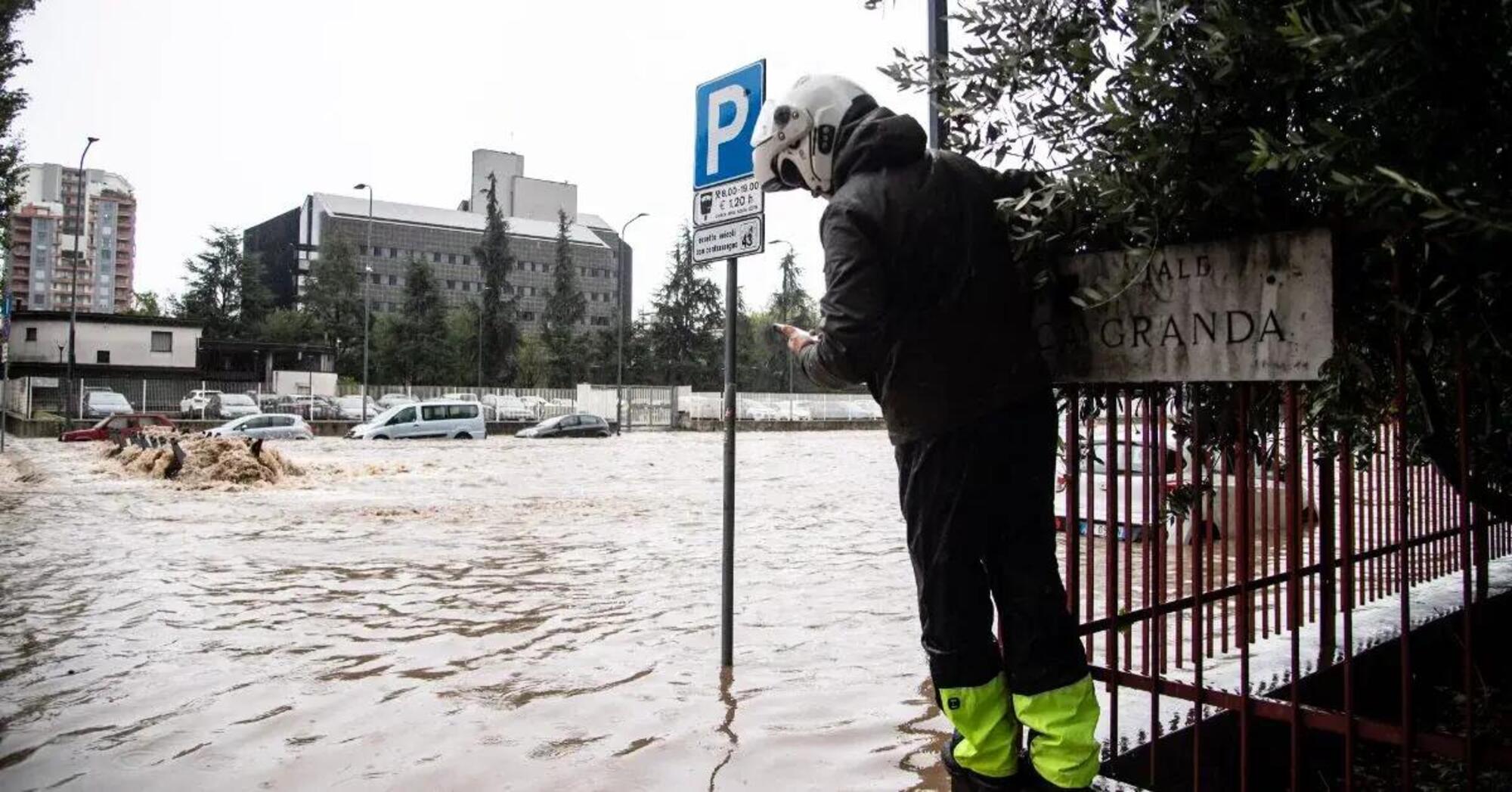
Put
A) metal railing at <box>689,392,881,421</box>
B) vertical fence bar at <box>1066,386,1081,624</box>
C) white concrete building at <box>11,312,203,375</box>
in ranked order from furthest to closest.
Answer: metal railing at <box>689,392,881,421</box> < white concrete building at <box>11,312,203,375</box> < vertical fence bar at <box>1066,386,1081,624</box>

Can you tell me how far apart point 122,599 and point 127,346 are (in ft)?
164

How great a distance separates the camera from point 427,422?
3431 centimetres

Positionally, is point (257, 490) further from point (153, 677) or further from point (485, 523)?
point (153, 677)

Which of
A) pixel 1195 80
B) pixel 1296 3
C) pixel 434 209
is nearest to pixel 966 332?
pixel 1195 80

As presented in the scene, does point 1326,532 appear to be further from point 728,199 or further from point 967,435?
point 728,199

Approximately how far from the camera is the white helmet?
9.43ft

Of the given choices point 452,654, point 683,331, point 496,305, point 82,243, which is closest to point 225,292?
point 496,305

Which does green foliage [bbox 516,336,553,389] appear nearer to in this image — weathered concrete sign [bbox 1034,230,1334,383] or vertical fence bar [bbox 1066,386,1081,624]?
vertical fence bar [bbox 1066,386,1081,624]

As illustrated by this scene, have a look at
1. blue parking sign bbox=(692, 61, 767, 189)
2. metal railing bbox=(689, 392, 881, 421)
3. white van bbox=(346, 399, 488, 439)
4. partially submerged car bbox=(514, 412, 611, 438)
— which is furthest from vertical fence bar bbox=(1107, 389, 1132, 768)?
metal railing bbox=(689, 392, 881, 421)

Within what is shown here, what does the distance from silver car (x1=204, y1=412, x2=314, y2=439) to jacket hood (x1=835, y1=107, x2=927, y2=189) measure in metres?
31.8

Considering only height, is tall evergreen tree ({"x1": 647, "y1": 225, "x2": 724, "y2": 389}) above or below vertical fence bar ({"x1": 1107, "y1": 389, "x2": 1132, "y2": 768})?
above

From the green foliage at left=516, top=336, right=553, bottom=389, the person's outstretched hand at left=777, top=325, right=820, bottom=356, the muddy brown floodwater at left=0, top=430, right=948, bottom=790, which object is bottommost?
the muddy brown floodwater at left=0, top=430, right=948, bottom=790

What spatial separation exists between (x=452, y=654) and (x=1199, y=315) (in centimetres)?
443

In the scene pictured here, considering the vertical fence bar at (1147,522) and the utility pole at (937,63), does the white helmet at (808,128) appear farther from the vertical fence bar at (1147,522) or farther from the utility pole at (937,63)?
the vertical fence bar at (1147,522)
